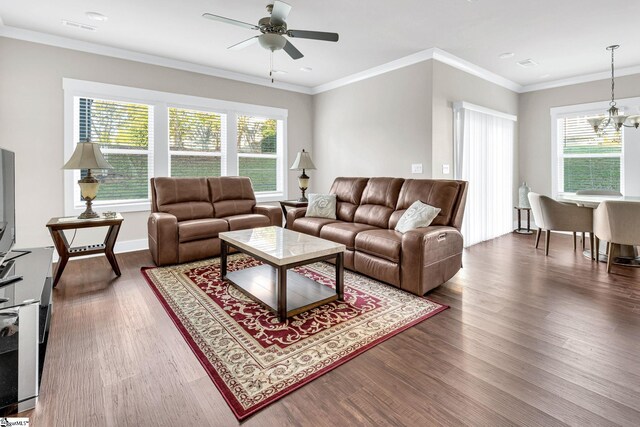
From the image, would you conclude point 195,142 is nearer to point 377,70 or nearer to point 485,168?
point 377,70

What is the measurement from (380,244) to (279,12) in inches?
87.4

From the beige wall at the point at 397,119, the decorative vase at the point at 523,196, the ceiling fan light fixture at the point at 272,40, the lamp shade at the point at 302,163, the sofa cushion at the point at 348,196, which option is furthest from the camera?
the decorative vase at the point at 523,196

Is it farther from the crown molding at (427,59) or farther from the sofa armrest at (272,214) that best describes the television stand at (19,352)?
the crown molding at (427,59)

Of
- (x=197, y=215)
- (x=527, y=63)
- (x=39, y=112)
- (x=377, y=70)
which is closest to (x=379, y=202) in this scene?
(x=377, y=70)

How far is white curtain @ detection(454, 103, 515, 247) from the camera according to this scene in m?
4.86

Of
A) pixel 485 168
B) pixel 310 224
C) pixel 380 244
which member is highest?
pixel 485 168

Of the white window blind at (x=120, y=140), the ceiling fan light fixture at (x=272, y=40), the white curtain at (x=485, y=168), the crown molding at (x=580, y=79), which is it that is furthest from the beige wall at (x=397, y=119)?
the white window blind at (x=120, y=140)

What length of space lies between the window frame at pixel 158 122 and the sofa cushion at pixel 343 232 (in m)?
2.49

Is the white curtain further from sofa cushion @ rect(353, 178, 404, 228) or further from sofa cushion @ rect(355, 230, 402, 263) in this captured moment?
sofa cushion @ rect(355, 230, 402, 263)

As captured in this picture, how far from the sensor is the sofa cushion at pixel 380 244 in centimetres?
304

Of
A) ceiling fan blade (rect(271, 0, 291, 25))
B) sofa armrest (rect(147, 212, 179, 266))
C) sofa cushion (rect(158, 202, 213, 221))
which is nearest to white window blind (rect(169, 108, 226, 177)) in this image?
sofa cushion (rect(158, 202, 213, 221))

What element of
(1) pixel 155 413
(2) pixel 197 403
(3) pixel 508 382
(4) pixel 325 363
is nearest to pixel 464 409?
(3) pixel 508 382

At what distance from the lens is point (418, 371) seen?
6.14 ft

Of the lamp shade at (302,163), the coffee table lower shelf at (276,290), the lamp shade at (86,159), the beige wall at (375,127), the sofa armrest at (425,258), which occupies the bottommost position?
the coffee table lower shelf at (276,290)
